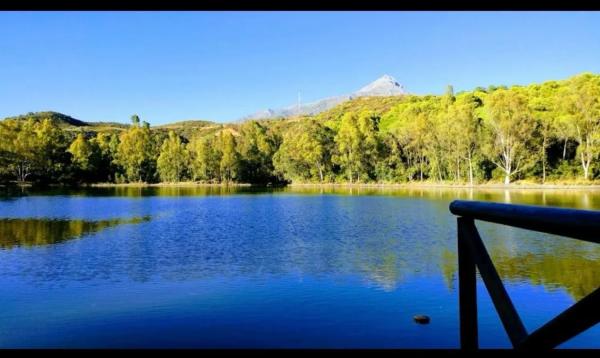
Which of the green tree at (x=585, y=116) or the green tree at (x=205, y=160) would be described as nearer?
the green tree at (x=585, y=116)

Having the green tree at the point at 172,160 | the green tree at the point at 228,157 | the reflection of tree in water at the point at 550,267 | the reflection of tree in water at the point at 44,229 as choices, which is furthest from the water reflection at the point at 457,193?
the green tree at the point at 172,160

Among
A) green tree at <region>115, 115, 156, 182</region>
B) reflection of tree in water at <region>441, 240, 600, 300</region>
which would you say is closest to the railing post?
reflection of tree in water at <region>441, 240, 600, 300</region>

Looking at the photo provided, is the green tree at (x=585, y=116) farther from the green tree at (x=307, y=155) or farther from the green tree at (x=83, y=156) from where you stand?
the green tree at (x=83, y=156)

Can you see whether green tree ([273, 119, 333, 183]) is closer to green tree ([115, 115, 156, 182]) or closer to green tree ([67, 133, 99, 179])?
green tree ([115, 115, 156, 182])

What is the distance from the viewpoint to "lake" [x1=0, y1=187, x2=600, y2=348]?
24.1 feet

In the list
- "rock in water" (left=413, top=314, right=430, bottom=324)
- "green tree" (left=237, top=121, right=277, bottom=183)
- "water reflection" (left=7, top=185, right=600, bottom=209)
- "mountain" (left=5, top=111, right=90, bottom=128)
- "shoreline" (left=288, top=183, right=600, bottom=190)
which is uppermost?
"mountain" (left=5, top=111, right=90, bottom=128)

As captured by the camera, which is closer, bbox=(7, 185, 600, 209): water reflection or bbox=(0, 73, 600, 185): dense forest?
bbox=(7, 185, 600, 209): water reflection

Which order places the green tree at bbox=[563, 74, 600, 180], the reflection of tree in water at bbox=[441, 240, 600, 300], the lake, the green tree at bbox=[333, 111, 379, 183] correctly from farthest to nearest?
the green tree at bbox=[333, 111, 379, 183] → the green tree at bbox=[563, 74, 600, 180] → the reflection of tree in water at bbox=[441, 240, 600, 300] → the lake

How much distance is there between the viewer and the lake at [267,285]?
24.1 feet

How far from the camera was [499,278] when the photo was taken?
2055mm

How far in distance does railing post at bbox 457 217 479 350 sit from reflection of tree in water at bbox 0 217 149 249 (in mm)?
16427

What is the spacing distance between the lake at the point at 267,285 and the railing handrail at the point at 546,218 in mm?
5139

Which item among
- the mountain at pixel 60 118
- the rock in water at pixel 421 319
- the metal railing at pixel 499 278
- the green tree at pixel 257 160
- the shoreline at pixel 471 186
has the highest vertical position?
the mountain at pixel 60 118
